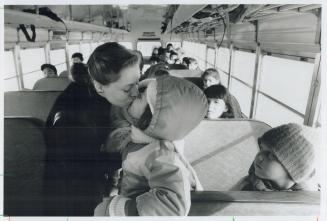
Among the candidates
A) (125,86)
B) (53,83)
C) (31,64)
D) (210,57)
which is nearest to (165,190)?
(125,86)

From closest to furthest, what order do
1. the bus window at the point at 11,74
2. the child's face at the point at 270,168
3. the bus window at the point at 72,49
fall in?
the child's face at the point at 270,168, the bus window at the point at 11,74, the bus window at the point at 72,49

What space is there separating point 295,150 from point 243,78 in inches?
50.6

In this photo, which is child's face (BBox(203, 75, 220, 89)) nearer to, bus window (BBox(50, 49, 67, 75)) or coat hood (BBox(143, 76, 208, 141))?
bus window (BBox(50, 49, 67, 75))

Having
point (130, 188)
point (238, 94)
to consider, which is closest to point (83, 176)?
point (130, 188)

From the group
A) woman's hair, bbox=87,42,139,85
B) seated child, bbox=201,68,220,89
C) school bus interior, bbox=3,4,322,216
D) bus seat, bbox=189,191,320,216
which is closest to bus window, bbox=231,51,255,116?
school bus interior, bbox=3,4,322,216

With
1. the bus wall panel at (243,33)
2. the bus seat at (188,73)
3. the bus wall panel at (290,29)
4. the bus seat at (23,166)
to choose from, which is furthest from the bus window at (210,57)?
the bus seat at (23,166)

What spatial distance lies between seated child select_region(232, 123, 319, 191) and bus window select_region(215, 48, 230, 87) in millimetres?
1625

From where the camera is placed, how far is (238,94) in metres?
2.11

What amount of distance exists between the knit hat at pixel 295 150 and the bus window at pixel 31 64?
1735mm

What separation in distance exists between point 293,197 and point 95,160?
1.01 meters

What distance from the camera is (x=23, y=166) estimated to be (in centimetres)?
122

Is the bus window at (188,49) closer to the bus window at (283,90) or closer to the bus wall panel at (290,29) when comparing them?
the bus wall panel at (290,29)

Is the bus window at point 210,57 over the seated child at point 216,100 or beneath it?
over

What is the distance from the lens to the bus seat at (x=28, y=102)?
1.99 metres
